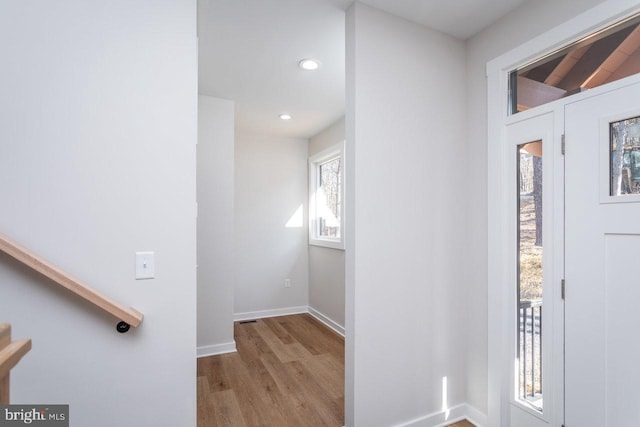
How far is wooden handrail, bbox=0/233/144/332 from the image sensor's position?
108cm

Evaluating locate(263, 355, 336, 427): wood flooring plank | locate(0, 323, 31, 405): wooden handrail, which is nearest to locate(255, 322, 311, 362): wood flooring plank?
locate(263, 355, 336, 427): wood flooring plank

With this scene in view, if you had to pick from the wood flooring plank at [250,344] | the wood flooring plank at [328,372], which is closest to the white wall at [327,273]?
the wood flooring plank at [328,372]

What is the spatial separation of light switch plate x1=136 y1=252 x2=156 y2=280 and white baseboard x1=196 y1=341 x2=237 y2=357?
7.14 ft

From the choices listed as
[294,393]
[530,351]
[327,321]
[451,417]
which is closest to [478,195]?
[530,351]

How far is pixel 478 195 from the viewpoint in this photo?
2.16 meters

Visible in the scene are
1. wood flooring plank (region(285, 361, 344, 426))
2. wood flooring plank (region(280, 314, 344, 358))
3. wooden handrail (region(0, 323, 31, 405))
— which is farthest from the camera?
wood flooring plank (region(280, 314, 344, 358))

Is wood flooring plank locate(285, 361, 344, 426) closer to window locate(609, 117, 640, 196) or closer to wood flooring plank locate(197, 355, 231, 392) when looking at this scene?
wood flooring plank locate(197, 355, 231, 392)

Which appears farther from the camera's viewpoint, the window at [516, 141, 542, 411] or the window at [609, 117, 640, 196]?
the window at [516, 141, 542, 411]

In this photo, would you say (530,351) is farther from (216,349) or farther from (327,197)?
(327,197)

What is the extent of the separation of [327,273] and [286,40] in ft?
9.33

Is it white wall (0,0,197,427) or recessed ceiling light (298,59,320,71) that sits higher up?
recessed ceiling light (298,59,320,71)

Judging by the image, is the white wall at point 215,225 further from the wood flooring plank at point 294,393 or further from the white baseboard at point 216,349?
the wood flooring plank at point 294,393

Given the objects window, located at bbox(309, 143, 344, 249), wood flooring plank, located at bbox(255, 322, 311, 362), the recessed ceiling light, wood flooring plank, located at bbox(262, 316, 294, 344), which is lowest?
wood flooring plank, located at bbox(262, 316, 294, 344)

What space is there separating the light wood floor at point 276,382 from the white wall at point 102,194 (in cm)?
102
